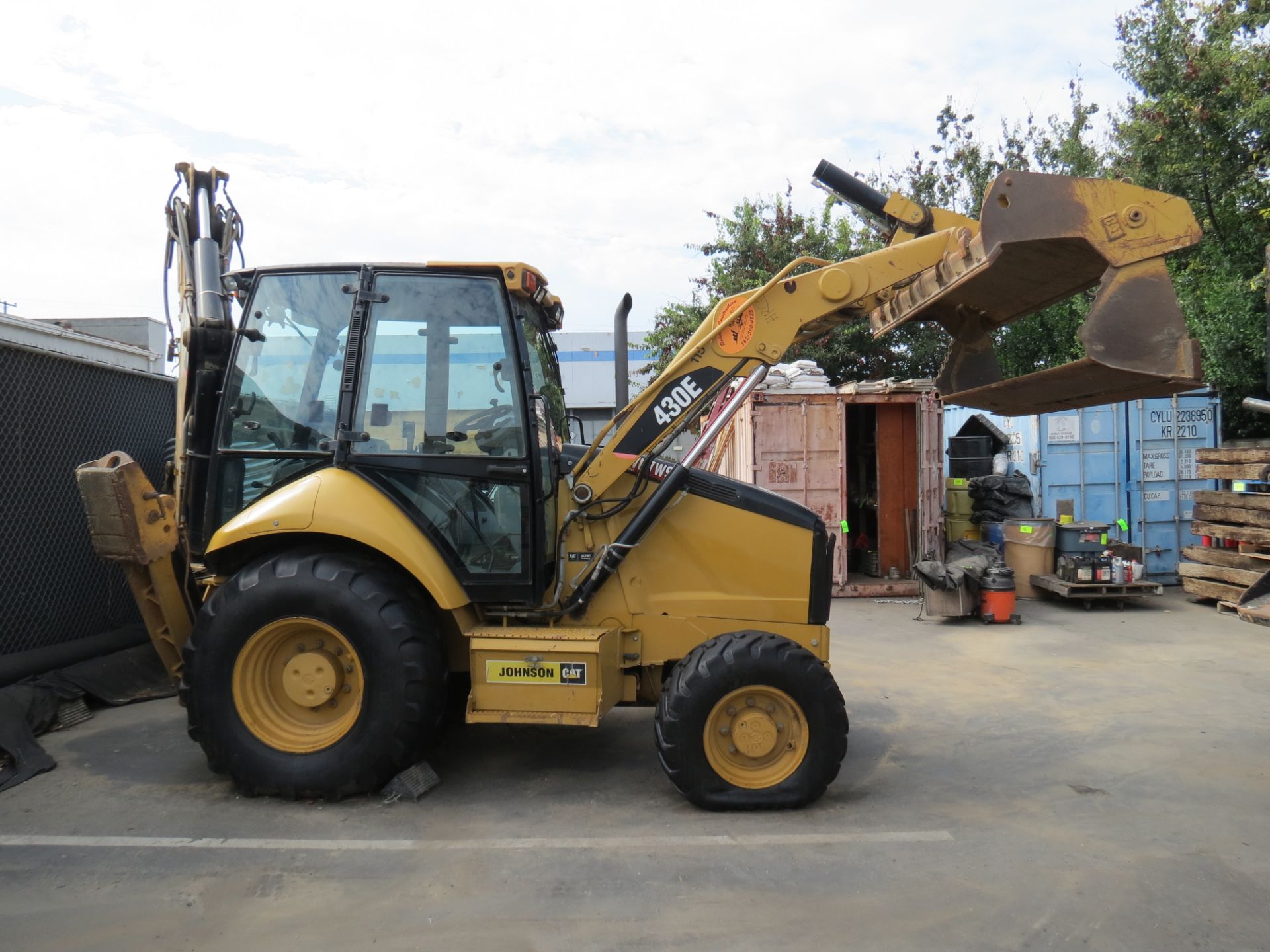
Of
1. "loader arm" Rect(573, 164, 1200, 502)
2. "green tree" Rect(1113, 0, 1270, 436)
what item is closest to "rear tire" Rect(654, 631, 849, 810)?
"loader arm" Rect(573, 164, 1200, 502)

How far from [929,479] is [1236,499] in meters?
3.47

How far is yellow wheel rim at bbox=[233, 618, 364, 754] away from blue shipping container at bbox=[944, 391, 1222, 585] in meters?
10.4

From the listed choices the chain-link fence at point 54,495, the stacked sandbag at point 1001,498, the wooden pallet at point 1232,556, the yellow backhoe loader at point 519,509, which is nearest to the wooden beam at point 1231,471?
the wooden pallet at point 1232,556

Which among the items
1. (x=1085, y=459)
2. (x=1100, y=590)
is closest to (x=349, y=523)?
(x=1100, y=590)

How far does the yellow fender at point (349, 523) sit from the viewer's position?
4.39 m

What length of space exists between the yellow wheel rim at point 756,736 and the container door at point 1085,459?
9.14 m

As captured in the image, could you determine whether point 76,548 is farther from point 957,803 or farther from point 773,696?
point 957,803

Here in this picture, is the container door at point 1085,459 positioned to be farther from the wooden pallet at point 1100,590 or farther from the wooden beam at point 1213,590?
the wooden pallet at point 1100,590

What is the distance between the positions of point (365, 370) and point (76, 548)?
338 centimetres

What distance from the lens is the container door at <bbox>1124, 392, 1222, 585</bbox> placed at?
1203 cm

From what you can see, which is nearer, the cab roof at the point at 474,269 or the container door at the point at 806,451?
the cab roof at the point at 474,269

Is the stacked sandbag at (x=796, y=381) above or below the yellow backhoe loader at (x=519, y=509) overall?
above

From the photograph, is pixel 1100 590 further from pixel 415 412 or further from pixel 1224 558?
pixel 415 412

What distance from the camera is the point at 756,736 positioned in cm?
439
